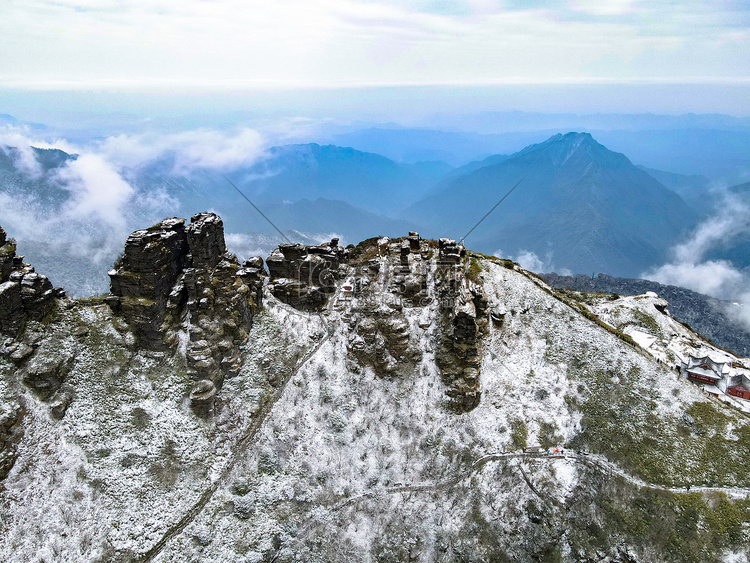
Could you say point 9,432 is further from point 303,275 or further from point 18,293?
point 303,275

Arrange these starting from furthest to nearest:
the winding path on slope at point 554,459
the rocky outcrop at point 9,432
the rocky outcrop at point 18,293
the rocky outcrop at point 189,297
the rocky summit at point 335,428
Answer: the rocky outcrop at point 189,297
the rocky outcrop at point 18,293
the winding path on slope at point 554,459
the rocky summit at point 335,428
the rocky outcrop at point 9,432

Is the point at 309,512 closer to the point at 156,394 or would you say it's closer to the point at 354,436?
the point at 354,436

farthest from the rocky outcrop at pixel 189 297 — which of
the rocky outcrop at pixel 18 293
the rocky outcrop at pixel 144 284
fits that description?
the rocky outcrop at pixel 18 293

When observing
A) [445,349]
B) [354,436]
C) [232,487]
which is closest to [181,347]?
[232,487]

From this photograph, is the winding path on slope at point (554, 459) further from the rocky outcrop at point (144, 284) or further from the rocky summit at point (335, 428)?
the rocky outcrop at point (144, 284)

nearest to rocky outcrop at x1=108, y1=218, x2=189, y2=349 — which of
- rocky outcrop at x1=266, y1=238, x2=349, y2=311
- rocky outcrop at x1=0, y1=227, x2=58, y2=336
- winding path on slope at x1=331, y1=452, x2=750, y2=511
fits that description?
rocky outcrop at x1=0, y1=227, x2=58, y2=336

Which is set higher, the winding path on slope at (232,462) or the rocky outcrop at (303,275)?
the rocky outcrop at (303,275)
